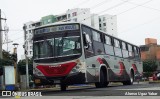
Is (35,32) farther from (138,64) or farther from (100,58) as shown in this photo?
(138,64)

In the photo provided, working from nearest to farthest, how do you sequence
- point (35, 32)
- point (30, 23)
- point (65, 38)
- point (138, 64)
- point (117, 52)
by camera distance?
point (65, 38)
point (35, 32)
point (117, 52)
point (138, 64)
point (30, 23)

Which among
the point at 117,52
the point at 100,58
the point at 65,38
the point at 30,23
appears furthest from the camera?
the point at 30,23

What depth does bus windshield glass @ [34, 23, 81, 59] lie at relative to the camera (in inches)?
656

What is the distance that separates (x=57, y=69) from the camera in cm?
1656

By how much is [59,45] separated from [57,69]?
3.77 feet

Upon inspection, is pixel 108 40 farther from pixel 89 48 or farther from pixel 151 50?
pixel 151 50

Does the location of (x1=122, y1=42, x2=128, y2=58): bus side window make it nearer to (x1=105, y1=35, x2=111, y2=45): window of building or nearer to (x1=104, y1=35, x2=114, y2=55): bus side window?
(x1=104, y1=35, x2=114, y2=55): bus side window

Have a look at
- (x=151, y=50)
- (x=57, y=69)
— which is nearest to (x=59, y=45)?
(x=57, y=69)

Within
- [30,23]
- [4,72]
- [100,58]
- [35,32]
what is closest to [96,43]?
[100,58]

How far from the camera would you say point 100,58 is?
19266 mm

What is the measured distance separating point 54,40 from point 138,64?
13.6 m

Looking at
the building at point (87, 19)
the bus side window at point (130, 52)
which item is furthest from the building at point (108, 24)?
the bus side window at point (130, 52)

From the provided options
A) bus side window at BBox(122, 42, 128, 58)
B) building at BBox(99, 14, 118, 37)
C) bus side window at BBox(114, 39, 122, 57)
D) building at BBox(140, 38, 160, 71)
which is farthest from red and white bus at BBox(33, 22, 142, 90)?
building at BBox(99, 14, 118, 37)

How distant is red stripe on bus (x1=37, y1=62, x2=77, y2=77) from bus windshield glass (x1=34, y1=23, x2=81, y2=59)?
483 mm
